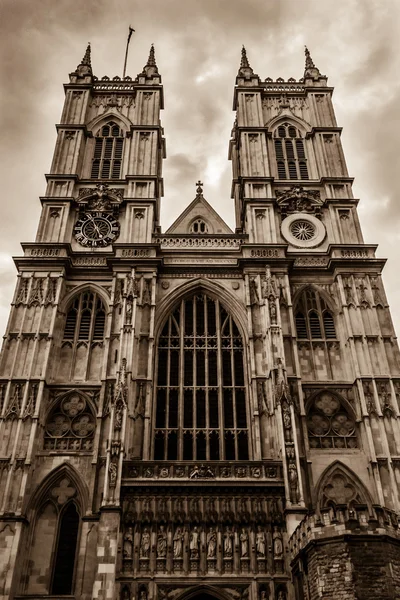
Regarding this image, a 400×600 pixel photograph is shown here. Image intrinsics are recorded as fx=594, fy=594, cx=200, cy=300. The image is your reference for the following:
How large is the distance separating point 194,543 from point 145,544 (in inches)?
64.4

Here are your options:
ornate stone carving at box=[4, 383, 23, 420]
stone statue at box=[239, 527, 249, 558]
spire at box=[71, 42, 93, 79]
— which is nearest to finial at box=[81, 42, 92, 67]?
spire at box=[71, 42, 93, 79]

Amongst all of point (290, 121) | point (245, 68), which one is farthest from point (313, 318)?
point (245, 68)

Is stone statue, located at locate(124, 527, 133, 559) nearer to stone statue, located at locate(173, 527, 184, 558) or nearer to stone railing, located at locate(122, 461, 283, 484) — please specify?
stone statue, located at locate(173, 527, 184, 558)

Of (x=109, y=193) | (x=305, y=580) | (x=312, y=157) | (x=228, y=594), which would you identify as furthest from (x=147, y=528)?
(x=312, y=157)

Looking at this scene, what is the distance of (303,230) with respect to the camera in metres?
30.0

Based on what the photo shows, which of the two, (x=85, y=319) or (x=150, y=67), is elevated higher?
(x=150, y=67)

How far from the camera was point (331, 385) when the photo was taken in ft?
81.3

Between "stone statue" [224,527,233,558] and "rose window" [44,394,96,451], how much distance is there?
6.32 m

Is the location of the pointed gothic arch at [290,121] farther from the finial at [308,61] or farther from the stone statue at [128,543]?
the stone statue at [128,543]

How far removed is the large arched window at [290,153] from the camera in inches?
1282

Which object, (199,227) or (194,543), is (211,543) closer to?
(194,543)

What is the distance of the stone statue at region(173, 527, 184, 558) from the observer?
1966 centimetres

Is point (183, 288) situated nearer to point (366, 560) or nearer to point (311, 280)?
point (311, 280)

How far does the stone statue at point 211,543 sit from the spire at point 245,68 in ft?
90.5
